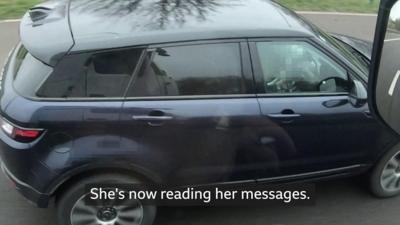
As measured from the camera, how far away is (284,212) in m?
4.04

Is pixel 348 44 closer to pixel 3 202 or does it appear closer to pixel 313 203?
pixel 313 203

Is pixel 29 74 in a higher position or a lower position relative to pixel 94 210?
higher

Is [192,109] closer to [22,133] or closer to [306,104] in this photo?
[306,104]

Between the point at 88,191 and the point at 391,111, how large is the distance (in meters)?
2.27

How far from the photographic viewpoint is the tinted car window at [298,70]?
3.53 m

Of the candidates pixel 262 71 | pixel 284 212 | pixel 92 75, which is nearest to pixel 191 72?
pixel 262 71

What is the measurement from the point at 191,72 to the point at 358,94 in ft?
4.18

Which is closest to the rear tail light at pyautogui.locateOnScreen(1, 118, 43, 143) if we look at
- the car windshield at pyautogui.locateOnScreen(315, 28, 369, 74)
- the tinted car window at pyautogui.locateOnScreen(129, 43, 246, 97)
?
the tinted car window at pyautogui.locateOnScreen(129, 43, 246, 97)

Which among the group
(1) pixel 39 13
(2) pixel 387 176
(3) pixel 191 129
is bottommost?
(2) pixel 387 176

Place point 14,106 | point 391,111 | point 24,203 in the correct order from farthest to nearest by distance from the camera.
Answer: point 24,203 < point 14,106 < point 391,111

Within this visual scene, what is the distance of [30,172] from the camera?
10.7 feet

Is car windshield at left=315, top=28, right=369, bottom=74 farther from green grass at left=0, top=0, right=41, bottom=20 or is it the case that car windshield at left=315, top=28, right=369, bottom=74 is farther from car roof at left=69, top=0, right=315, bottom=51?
green grass at left=0, top=0, right=41, bottom=20

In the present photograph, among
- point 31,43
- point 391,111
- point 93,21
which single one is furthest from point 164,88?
point 391,111

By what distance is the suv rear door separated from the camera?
3.32 m
